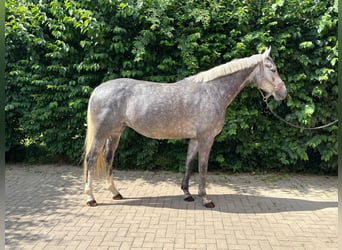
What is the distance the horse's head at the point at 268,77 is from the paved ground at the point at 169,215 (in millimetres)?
1723

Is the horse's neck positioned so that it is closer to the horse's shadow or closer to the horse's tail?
the horse's shadow

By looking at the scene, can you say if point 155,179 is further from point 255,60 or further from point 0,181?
point 0,181

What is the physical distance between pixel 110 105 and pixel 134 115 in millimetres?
370

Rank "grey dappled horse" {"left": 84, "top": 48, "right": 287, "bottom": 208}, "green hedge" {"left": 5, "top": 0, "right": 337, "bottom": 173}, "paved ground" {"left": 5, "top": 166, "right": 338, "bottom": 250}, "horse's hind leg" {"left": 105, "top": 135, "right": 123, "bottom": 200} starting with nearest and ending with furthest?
"paved ground" {"left": 5, "top": 166, "right": 338, "bottom": 250}
"grey dappled horse" {"left": 84, "top": 48, "right": 287, "bottom": 208}
"horse's hind leg" {"left": 105, "top": 135, "right": 123, "bottom": 200}
"green hedge" {"left": 5, "top": 0, "right": 337, "bottom": 173}

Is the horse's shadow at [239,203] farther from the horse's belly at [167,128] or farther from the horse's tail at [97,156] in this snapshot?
the horse's belly at [167,128]

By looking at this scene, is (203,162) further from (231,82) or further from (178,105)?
(231,82)

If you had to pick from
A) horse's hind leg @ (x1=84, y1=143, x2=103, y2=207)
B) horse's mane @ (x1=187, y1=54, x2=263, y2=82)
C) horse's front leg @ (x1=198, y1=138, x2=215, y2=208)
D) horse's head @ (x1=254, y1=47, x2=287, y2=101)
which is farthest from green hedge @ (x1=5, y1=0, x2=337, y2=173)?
horse's hind leg @ (x1=84, y1=143, x2=103, y2=207)

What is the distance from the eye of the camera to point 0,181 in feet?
4.38

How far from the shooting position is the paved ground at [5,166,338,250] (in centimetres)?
333

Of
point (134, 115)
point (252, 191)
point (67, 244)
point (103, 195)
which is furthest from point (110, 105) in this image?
point (252, 191)

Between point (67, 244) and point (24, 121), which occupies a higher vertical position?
point (24, 121)

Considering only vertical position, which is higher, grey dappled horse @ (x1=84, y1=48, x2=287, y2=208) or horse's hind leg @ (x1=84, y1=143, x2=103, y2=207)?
grey dappled horse @ (x1=84, y1=48, x2=287, y2=208)

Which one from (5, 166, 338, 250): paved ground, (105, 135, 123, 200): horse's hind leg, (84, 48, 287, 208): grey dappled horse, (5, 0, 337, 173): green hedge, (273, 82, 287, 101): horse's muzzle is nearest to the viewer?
(5, 166, 338, 250): paved ground

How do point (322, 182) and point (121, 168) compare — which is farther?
point (121, 168)
